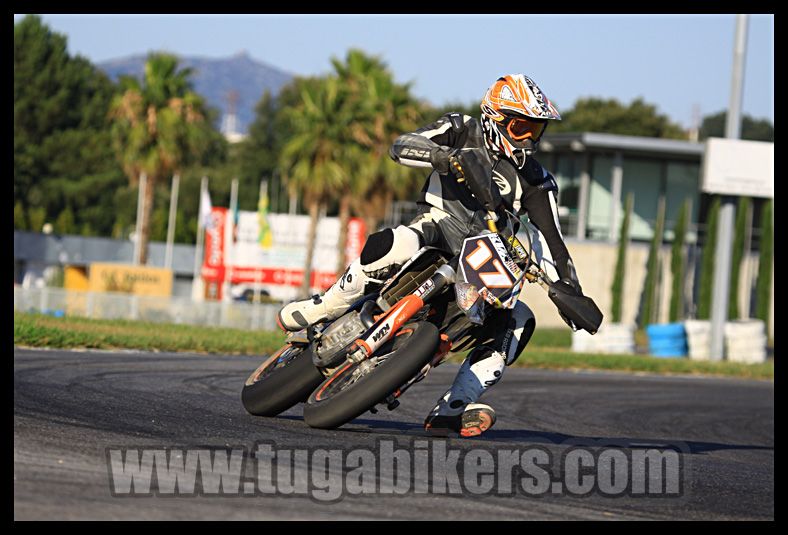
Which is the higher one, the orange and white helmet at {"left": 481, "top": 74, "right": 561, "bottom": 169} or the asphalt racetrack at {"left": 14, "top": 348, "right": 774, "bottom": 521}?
the orange and white helmet at {"left": 481, "top": 74, "right": 561, "bottom": 169}

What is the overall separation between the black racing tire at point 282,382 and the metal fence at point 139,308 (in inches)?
740

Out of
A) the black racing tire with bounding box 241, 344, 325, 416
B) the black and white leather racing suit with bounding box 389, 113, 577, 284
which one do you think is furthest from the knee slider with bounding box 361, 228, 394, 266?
the black racing tire with bounding box 241, 344, 325, 416

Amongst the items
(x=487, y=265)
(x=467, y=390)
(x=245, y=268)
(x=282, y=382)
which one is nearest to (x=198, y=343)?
(x=282, y=382)

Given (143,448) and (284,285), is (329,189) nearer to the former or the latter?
(284,285)

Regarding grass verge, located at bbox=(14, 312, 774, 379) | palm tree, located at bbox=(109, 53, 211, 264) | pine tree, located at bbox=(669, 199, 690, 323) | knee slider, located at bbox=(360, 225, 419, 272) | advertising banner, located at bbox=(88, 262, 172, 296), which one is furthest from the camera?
palm tree, located at bbox=(109, 53, 211, 264)

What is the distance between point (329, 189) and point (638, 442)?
39.9 m

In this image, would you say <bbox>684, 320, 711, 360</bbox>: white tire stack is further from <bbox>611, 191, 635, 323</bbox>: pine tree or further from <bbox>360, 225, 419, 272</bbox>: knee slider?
<bbox>360, 225, 419, 272</bbox>: knee slider

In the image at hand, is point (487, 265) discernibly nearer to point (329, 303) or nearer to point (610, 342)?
point (329, 303)

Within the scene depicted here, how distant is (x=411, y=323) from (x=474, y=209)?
0.86 m

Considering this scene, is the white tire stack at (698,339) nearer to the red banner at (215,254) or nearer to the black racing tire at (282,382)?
the black racing tire at (282,382)

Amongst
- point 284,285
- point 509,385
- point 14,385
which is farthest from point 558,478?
point 284,285

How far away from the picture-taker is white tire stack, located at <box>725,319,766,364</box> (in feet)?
93.9

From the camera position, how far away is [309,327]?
7660 millimetres

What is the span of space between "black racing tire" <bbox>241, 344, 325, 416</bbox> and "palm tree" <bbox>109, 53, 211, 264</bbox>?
47.6 metres
